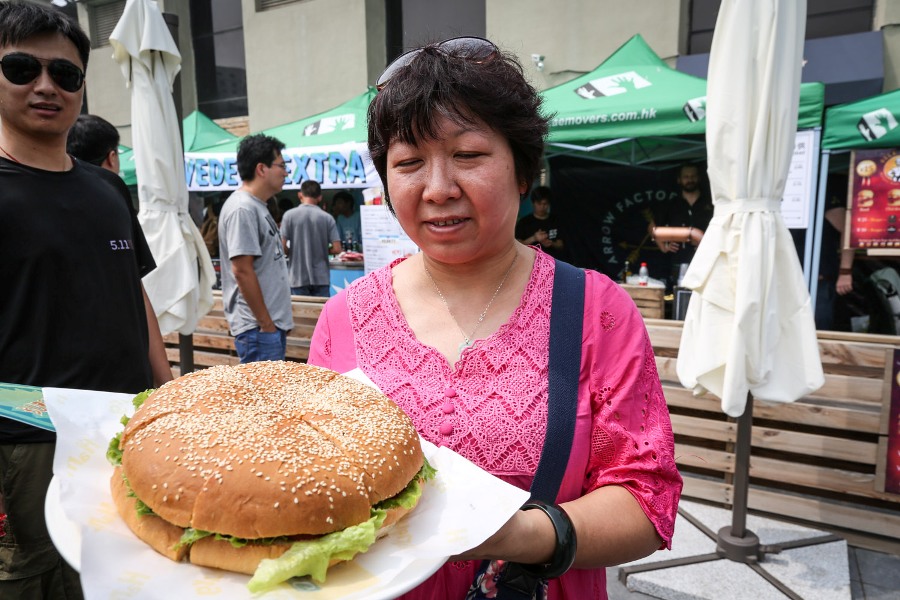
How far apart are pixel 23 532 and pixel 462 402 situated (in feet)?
7.00

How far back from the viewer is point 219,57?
1797 cm

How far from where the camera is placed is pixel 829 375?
3.88 m

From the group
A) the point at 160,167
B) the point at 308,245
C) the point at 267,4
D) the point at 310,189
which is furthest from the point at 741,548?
the point at 267,4

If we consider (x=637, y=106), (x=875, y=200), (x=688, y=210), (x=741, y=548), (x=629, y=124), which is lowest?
(x=741, y=548)

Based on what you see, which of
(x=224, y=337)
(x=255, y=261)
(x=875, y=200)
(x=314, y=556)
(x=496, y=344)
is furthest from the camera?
(x=875, y=200)

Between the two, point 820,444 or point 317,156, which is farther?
point 317,156

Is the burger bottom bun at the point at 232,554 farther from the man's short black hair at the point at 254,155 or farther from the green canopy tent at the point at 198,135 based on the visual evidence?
the green canopy tent at the point at 198,135

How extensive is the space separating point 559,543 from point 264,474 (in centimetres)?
65

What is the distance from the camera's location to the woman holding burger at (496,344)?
1.41 m

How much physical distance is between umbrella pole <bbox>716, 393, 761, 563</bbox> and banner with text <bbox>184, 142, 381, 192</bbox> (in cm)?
603

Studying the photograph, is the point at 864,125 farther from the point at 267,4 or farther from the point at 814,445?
the point at 267,4

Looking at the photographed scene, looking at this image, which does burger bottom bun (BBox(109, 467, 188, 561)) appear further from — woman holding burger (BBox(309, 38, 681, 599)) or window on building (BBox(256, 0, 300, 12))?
→ window on building (BBox(256, 0, 300, 12))

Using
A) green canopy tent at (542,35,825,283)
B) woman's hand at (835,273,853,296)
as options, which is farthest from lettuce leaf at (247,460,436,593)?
woman's hand at (835,273,853,296)

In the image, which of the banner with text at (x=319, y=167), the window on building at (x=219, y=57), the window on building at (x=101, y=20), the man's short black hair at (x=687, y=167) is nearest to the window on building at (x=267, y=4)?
the window on building at (x=219, y=57)
